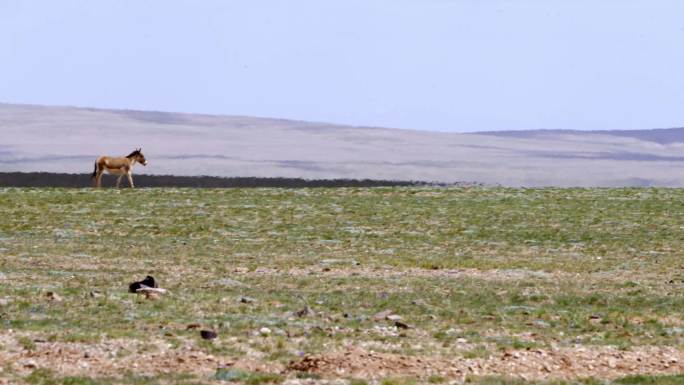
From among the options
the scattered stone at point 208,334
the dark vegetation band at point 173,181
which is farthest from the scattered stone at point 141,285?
the dark vegetation band at point 173,181

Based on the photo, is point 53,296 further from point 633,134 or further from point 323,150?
point 633,134

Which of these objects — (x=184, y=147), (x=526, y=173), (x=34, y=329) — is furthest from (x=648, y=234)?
(x=184, y=147)

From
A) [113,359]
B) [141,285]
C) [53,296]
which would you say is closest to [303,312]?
[141,285]

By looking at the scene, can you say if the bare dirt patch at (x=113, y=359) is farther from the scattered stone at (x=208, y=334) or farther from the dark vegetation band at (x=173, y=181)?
the dark vegetation band at (x=173, y=181)

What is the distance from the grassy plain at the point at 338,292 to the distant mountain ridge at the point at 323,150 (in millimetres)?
42079

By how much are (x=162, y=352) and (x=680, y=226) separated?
109 ft

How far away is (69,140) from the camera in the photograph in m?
121

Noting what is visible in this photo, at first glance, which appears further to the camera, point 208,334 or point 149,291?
point 149,291

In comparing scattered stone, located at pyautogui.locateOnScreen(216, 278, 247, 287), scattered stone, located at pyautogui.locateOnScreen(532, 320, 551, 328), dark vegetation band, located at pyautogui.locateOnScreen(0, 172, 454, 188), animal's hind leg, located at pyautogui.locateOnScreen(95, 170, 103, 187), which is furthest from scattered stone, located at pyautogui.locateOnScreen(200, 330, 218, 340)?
dark vegetation band, located at pyautogui.locateOnScreen(0, 172, 454, 188)

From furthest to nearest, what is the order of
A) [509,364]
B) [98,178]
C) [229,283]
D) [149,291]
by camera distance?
[98,178], [229,283], [149,291], [509,364]

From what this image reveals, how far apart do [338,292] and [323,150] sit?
9462 cm

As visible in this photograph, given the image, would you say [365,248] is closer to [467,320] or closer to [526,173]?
[467,320]

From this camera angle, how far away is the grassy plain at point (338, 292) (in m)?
17.7

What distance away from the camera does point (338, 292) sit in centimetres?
2653
